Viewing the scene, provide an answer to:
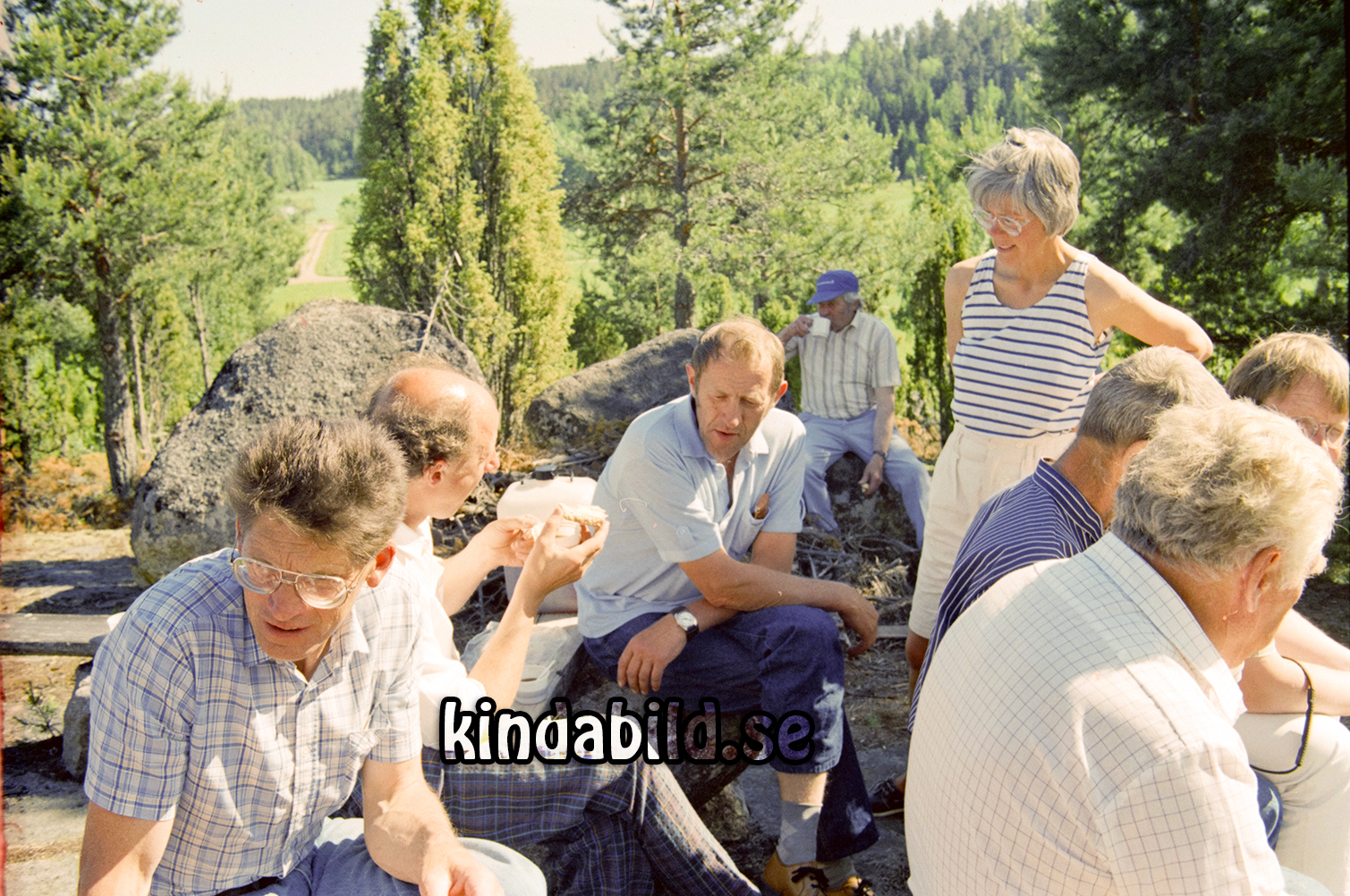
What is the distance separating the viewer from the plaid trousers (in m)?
2.06

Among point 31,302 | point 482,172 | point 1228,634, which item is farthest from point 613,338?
point 1228,634

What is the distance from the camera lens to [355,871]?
5.89 ft

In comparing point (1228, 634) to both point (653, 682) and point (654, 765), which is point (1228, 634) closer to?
point (654, 765)

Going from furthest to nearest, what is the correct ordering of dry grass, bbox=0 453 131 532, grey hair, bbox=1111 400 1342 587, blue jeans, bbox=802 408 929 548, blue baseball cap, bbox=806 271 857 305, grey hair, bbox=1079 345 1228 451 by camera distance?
dry grass, bbox=0 453 131 532 < blue baseball cap, bbox=806 271 857 305 < blue jeans, bbox=802 408 929 548 < grey hair, bbox=1079 345 1228 451 < grey hair, bbox=1111 400 1342 587

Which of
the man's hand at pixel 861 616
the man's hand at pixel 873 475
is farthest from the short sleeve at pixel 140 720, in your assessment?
the man's hand at pixel 873 475

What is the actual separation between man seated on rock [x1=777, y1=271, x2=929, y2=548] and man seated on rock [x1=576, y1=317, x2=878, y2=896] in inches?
97.1

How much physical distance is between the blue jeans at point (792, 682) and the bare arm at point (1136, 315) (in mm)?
1255

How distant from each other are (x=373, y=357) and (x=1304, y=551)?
5.17m

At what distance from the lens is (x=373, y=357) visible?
566 cm

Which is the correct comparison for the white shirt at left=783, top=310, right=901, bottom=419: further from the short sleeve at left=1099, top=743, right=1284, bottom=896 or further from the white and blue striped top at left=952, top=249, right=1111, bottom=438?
the short sleeve at left=1099, top=743, right=1284, bottom=896

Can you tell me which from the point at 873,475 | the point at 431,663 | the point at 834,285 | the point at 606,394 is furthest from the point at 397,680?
the point at 606,394

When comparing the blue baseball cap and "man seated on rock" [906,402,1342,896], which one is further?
the blue baseball cap

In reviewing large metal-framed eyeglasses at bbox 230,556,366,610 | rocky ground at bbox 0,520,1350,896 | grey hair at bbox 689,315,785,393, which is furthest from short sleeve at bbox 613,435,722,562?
large metal-framed eyeglasses at bbox 230,556,366,610

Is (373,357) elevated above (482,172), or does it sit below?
below
